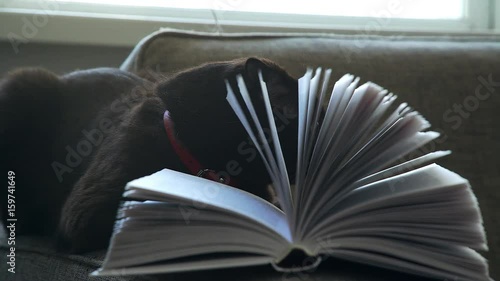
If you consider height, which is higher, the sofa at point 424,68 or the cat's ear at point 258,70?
the cat's ear at point 258,70

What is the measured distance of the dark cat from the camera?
0.65 metres

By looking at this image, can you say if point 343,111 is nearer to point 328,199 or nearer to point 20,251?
point 328,199

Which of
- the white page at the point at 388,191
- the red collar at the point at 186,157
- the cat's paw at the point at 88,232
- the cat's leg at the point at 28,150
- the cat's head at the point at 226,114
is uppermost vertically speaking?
the white page at the point at 388,191

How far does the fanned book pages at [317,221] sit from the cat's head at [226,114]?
0.52ft

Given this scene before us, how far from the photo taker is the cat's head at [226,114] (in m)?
0.64

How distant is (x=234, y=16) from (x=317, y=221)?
109cm

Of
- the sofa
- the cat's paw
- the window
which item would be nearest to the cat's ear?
the cat's paw

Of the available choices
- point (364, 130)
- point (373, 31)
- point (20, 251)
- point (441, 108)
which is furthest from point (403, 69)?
point (20, 251)

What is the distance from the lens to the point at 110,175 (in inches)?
26.7

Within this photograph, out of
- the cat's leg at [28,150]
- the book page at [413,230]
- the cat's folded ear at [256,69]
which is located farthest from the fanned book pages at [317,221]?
the cat's leg at [28,150]

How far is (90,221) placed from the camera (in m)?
0.65

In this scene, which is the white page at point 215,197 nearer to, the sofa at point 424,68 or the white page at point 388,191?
the white page at point 388,191

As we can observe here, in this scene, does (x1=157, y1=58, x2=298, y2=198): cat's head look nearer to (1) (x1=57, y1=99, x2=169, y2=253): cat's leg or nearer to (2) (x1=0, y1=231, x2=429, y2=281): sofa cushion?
(1) (x1=57, y1=99, x2=169, y2=253): cat's leg

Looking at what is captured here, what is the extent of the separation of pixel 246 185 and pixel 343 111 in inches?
9.4
